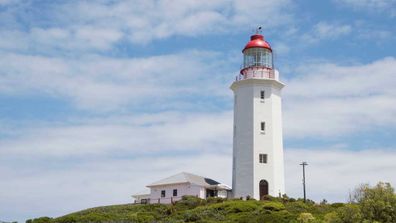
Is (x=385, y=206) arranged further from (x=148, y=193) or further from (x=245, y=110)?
(x=148, y=193)

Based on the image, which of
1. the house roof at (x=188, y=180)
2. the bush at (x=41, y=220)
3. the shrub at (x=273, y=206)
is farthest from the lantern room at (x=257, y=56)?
the bush at (x=41, y=220)

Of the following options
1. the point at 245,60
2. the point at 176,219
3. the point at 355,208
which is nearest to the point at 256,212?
the point at 176,219

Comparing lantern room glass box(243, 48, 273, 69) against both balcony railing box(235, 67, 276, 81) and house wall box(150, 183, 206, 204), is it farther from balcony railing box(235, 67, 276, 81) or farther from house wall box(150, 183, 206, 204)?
house wall box(150, 183, 206, 204)

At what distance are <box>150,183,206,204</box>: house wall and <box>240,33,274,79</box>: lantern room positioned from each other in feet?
31.8

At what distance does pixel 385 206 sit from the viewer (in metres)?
26.8

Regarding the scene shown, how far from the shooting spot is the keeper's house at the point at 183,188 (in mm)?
47062

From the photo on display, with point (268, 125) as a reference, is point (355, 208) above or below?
below

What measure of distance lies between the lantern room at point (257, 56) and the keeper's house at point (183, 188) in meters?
9.04

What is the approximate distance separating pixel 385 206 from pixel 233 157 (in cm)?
2146

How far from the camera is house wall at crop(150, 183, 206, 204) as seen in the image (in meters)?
46.9

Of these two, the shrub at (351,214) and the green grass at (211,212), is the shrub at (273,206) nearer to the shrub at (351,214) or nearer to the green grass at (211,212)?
the green grass at (211,212)

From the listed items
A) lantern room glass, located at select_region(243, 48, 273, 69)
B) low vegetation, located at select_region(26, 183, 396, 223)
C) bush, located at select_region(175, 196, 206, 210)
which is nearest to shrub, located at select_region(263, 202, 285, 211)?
low vegetation, located at select_region(26, 183, 396, 223)

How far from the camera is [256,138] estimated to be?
4616 cm

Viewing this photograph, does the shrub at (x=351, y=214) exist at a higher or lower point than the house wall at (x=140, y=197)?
lower
